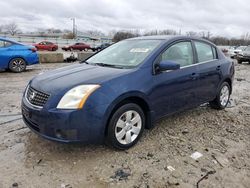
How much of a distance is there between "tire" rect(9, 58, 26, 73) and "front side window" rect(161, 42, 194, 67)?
7.67 metres

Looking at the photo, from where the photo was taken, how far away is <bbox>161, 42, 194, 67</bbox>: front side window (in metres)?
4.02

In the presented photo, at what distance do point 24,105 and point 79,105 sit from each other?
94cm

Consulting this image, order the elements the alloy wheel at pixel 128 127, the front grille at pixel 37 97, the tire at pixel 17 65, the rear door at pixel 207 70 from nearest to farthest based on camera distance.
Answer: the front grille at pixel 37 97, the alloy wheel at pixel 128 127, the rear door at pixel 207 70, the tire at pixel 17 65

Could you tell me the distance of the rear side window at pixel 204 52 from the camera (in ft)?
15.3

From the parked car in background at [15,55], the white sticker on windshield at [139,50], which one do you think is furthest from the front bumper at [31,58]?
the white sticker on windshield at [139,50]

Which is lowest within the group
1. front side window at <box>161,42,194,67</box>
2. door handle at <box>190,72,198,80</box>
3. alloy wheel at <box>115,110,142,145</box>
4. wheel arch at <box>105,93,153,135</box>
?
alloy wheel at <box>115,110,142,145</box>

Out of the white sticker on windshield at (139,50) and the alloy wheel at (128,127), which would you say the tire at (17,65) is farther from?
the alloy wheel at (128,127)

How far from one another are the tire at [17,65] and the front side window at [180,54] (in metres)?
7.67

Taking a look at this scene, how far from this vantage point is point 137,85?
11.3 ft

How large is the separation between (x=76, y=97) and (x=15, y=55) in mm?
7902

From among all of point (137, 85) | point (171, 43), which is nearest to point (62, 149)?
point (137, 85)

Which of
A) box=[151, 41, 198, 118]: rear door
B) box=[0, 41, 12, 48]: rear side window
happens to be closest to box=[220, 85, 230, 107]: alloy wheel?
box=[151, 41, 198, 118]: rear door

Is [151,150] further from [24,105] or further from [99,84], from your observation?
[24,105]

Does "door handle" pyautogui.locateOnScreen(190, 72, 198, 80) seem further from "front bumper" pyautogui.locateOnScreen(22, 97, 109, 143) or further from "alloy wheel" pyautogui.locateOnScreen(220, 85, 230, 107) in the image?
"front bumper" pyautogui.locateOnScreen(22, 97, 109, 143)
